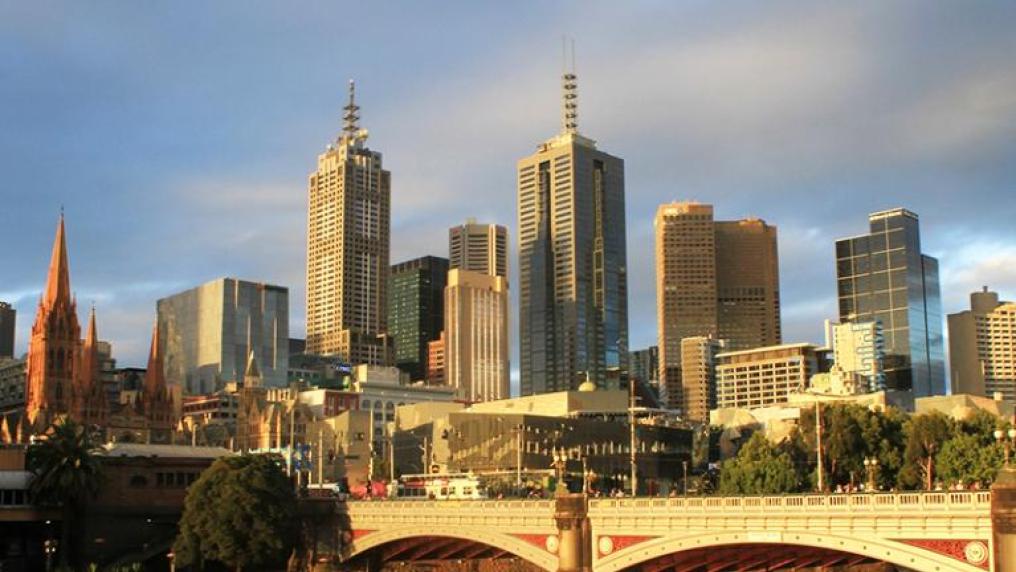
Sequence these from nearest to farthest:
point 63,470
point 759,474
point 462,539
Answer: point 462,539
point 63,470
point 759,474

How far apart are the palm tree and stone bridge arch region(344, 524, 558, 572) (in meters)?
29.6

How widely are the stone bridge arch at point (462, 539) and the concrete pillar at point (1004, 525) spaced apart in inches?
1279

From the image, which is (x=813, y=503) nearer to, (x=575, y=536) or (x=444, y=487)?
(x=575, y=536)

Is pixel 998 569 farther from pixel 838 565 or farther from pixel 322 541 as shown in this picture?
pixel 322 541

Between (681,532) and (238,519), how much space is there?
162 ft

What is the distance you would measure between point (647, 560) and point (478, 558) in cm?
3288

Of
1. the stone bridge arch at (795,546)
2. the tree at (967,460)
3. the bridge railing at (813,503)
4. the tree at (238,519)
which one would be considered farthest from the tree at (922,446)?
the tree at (238,519)

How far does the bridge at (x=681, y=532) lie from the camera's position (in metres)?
60.7

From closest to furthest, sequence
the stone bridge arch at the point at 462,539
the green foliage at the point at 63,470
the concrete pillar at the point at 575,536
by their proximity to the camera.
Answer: the concrete pillar at the point at 575,536 < the stone bridge arch at the point at 462,539 < the green foliage at the point at 63,470

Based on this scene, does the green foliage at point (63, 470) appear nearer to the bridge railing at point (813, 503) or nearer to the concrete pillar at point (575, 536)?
the concrete pillar at point (575, 536)

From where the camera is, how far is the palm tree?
389 feet

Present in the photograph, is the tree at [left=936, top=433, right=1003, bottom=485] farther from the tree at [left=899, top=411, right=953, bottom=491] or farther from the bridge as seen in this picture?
the bridge

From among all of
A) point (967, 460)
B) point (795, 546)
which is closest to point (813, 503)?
point (795, 546)

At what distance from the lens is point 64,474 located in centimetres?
11806
